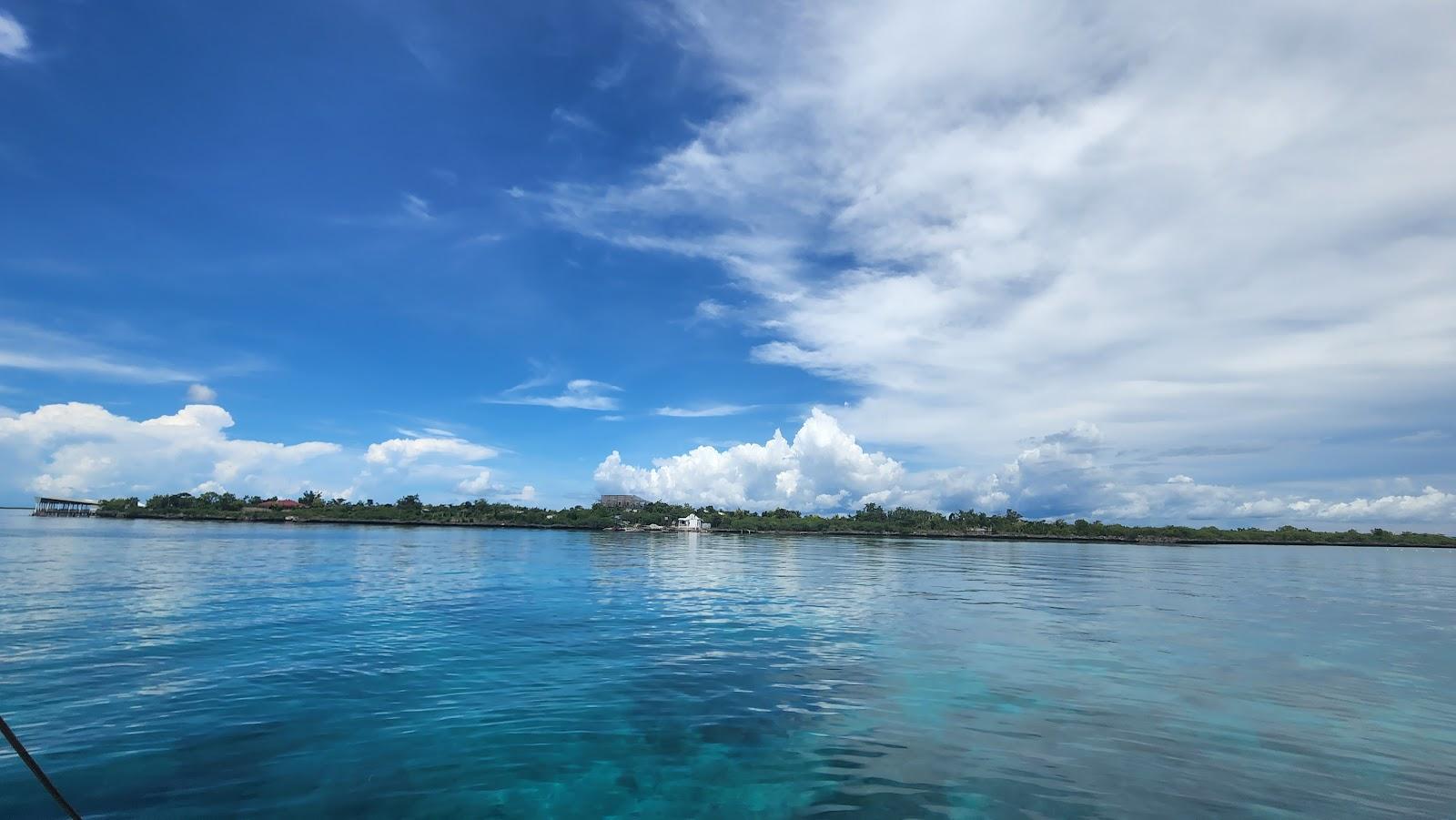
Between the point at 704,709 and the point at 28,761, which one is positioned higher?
the point at 28,761

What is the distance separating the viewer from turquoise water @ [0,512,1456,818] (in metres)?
15.0

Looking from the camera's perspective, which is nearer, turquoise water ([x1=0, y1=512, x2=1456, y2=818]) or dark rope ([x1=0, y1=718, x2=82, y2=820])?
dark rope ([x1=0, y1=718, x2=82, y2=820])

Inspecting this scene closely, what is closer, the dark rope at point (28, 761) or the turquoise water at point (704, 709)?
the dark rope at point (28, 761)

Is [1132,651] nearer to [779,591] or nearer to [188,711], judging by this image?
[779,591]

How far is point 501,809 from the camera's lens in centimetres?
1417

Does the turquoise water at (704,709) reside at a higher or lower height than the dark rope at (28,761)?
lower

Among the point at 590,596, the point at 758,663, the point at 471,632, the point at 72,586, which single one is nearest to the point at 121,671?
the point at 471,632

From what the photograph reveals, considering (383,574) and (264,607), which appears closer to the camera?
(264,607)

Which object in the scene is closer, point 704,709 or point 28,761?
point 28,761

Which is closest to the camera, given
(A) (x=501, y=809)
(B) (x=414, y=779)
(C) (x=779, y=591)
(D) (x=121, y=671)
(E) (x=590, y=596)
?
(A) (x=501, y=809)

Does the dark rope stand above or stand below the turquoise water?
above

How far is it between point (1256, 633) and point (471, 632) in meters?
45.3

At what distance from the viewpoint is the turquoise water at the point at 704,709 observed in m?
15.0

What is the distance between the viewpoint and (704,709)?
21.2 meters
